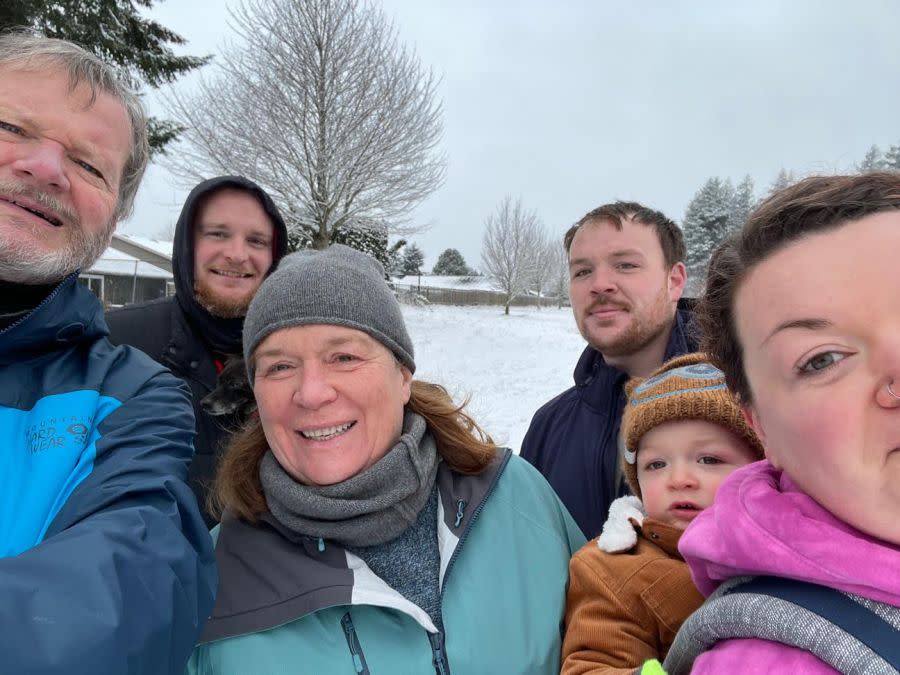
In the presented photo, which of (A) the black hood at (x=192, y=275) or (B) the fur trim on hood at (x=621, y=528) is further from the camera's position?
(A) the black hood at (x=192, y=275)

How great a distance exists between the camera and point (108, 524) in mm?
1088

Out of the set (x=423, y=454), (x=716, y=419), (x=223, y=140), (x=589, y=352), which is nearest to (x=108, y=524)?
(x=423, y=454)

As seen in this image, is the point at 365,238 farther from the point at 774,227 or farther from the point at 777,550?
the point at 777,550


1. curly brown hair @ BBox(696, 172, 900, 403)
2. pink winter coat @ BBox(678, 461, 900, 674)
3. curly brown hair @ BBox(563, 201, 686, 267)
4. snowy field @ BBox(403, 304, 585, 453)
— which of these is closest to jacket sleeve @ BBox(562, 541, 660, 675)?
pink winter coat @ BBox(678, 461, 900, 674)

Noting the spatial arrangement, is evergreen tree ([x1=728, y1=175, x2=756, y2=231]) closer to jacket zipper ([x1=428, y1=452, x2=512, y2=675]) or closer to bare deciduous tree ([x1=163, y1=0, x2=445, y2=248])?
bare deciduous tree ([x1=163, y1=0, x2=445, y2=248])

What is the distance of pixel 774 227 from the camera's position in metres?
1.08

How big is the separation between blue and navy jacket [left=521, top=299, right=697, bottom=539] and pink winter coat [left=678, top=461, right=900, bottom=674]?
145 centimetres

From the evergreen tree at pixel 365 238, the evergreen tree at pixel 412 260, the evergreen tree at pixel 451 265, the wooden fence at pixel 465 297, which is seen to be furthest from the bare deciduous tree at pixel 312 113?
the evergreen tree at pixel 451 265

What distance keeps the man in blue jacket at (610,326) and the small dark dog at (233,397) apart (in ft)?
5.25

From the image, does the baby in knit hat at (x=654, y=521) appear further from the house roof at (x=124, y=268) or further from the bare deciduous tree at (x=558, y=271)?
the bare deciduous tree at (x=558, y=271)

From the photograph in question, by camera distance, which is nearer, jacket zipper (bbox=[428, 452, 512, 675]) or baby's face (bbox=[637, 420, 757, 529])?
jacket zipper (bbox=[428, 452, 512, 675])

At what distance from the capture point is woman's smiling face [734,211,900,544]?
2.86 ft

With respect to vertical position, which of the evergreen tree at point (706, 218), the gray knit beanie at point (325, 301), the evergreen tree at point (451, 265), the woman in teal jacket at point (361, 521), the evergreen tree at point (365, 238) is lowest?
the woman in teal jacket at point (361, 521)

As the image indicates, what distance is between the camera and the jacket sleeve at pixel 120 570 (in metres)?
0.86
